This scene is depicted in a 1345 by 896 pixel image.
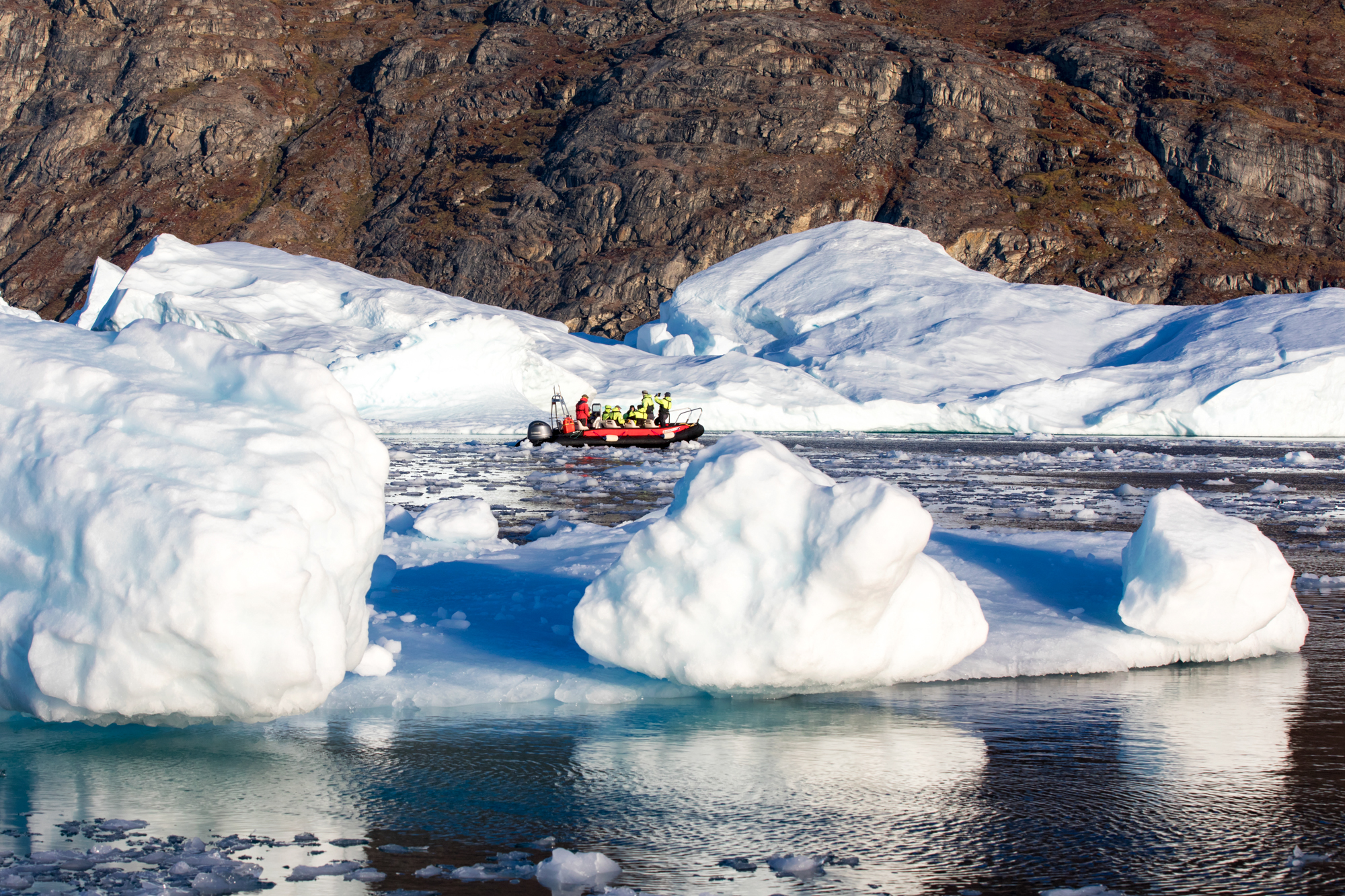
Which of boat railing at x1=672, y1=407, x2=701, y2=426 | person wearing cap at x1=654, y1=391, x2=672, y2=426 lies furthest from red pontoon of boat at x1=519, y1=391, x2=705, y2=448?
boat railing at x1=672, y1=407, x2=701, y2=426

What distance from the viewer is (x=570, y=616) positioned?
8.15 metres

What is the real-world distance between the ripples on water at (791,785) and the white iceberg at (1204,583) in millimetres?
655

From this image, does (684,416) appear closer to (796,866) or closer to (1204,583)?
(1204,583)

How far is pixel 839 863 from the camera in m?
4.38

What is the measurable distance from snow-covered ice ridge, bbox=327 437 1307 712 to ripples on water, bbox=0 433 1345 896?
0.25 meters

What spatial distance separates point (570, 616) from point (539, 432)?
915 inches

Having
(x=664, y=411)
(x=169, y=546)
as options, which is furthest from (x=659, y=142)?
(x=169, y=546)

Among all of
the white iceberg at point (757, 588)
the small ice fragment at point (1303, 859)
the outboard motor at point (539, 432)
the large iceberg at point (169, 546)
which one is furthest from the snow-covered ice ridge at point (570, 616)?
the outboard motor at point (539, 432)

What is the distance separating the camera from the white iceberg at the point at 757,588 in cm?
641

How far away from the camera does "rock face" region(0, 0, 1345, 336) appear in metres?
89.0

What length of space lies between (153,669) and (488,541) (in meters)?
5.69

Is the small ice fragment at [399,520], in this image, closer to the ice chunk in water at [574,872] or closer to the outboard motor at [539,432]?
the ice chunk in water at [574,872]

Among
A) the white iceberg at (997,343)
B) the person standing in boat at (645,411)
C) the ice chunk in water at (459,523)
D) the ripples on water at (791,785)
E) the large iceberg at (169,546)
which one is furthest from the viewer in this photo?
the white iceberg at (997,343)

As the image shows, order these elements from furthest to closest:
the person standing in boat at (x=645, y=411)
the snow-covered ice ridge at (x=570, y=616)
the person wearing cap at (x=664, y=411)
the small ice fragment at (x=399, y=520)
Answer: the person standing in boat at (x=645, y=411)
the person wearing cap at (x=664, y=411)
the small ice fragment at (x=399, y=520)
the snow-covered ice ridge at (x=570, y=616)
